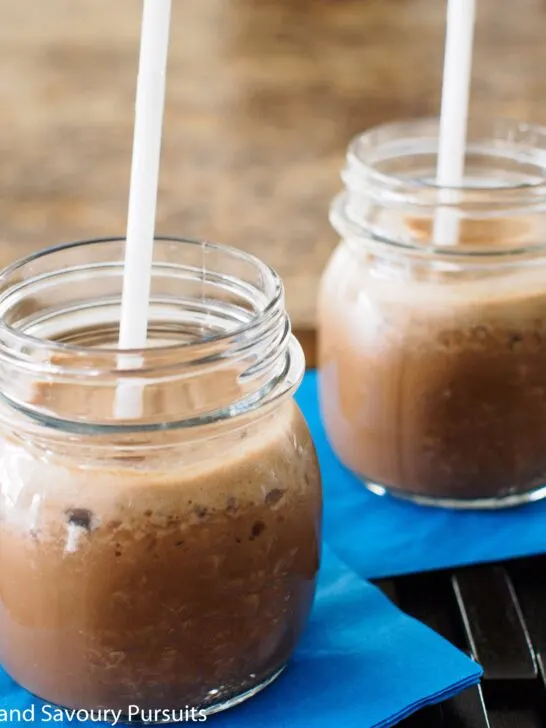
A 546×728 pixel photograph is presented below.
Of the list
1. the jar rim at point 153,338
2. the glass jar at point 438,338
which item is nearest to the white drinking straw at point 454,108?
the glass jar at point 438,338

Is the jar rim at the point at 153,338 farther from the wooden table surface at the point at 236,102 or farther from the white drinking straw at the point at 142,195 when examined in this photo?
the wooden table surface at the point at 236,102

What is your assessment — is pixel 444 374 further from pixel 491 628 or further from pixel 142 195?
pixel 142 195

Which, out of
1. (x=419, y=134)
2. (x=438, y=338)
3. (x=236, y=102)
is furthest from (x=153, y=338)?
(x=236, y=102)

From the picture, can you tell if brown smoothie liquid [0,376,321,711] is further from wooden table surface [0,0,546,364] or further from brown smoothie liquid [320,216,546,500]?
wooden table surface [0,0,546,364]

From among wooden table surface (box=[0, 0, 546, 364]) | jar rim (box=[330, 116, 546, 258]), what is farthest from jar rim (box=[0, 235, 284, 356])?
wooden table surface (box=[0, 0, 546, 364])

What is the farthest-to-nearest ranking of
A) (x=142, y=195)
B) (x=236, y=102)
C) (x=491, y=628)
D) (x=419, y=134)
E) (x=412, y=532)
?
(x=236, y=102), (x=419, y=134), (x=412, y=532), (x=491, y=628), (x=142, y=195)

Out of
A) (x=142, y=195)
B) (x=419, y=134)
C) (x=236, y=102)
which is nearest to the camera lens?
(x=142, y=195)

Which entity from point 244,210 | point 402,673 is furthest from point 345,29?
point 402,673
